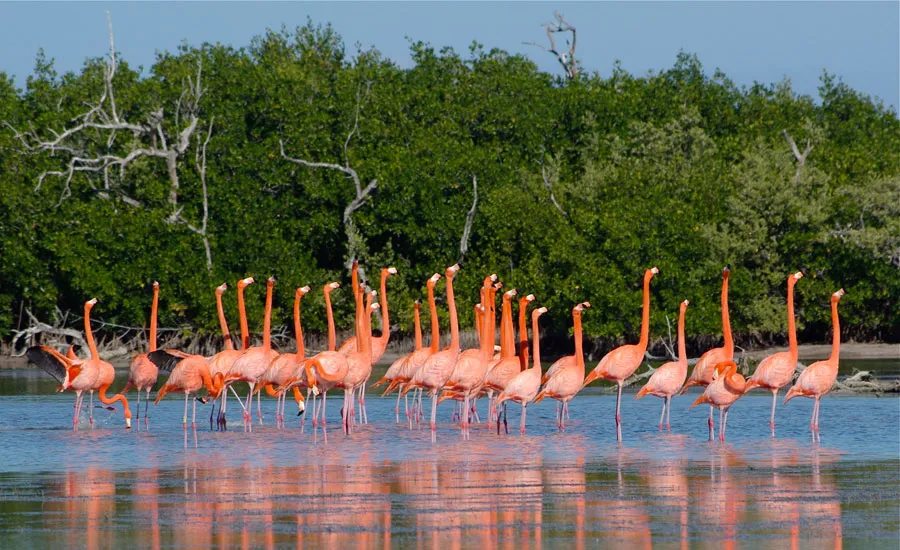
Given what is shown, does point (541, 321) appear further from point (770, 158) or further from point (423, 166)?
point (770, 158)

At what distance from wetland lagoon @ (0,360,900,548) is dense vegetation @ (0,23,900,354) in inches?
767

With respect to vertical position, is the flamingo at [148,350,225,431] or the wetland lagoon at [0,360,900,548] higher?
the flamingo at [148,350,225,431]

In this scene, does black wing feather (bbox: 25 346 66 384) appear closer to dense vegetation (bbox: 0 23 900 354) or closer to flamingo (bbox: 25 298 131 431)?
flamingo (bbox: 25 298 131 431)

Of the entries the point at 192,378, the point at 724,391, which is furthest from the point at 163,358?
the point at 724,391

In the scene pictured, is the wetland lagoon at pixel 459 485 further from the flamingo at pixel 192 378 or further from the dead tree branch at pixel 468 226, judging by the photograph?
the dead tree branch at pixel 468 226

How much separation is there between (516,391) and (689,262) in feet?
75.6

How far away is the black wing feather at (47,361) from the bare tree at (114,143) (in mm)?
20807

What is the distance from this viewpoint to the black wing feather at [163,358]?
65.7 ft

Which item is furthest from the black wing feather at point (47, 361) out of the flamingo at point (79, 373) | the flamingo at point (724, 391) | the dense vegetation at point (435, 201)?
the dense vegetation at point (435, 201)

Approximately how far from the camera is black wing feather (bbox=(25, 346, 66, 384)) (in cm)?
2003

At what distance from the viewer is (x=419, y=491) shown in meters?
12.0

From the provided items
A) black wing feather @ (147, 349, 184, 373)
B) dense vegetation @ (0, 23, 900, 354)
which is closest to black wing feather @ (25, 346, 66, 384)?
black wing feather @ (147, 349, 184, 373)

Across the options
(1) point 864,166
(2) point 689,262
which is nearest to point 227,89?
(2) point 689,262

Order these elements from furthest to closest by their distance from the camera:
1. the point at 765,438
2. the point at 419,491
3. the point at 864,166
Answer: the point at 864,166 < the point at 765,438 < the point at 419,491
